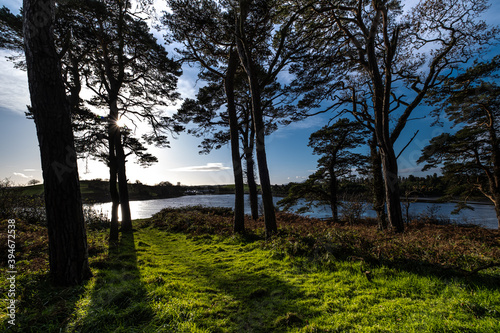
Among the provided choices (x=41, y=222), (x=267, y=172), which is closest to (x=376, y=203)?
(x=267, y=172)

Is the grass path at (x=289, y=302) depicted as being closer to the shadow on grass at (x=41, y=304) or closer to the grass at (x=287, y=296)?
the grass at (x=287, y=296)

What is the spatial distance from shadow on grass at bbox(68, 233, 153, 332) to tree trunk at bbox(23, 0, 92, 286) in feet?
2.12

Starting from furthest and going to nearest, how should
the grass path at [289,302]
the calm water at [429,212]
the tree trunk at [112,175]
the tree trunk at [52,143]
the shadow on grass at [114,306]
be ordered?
1. the calm water at [429,212]
2. the tree trunk at [112,175]
3. the tree trunk at [52,143]
4. the shadow on grass at [114,306]
5. the grass path at [289,302]

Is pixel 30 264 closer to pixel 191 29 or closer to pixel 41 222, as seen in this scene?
pixel 191 29

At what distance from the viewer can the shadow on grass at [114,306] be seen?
8.36 ft

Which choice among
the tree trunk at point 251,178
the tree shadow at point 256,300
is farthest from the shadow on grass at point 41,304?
the tree trunk at point 251,178

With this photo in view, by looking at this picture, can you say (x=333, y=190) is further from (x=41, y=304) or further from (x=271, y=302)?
(x=41, y=304)

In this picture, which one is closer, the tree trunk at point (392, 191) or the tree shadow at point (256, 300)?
the tree shadow at point (256, 300)

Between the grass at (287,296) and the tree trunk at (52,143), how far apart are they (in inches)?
17.1

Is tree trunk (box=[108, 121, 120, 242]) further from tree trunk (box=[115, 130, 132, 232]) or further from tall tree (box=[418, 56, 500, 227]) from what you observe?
tall tree (box=[418, 56, 500, 227])

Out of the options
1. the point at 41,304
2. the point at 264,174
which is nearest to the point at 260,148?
the point at 264,174

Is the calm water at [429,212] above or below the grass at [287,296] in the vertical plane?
below

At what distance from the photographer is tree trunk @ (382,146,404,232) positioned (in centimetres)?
730

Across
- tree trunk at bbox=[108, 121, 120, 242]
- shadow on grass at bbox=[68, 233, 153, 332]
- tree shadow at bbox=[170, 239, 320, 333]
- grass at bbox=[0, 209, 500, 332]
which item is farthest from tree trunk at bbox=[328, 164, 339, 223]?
tree trunk at bbox=[108, 121, 120, 242]
